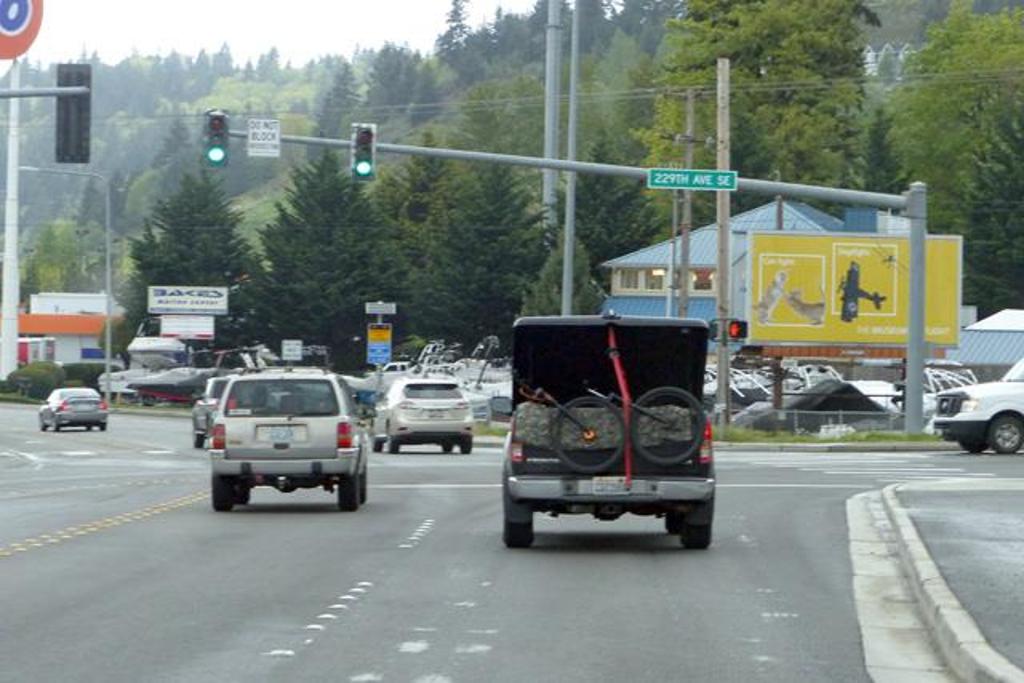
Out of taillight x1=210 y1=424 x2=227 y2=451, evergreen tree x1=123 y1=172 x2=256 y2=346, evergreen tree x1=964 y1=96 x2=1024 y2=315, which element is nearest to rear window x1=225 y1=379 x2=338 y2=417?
taillight x1=210 y1=424 x2=227 y2=451

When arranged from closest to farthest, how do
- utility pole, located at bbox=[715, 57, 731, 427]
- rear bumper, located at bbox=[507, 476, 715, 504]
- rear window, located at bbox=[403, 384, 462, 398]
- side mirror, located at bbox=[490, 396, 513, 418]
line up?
rear bumper, located at bbox=[507, 476, 715, 504] < rear window, located at bbox=[403, 384, 462, 398] < utility pole, located at bbox=[715, 57, 731, 427] < side mirror, located at bbox=[490, 396, 513, 418]

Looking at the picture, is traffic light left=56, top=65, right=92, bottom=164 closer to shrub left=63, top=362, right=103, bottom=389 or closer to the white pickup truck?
the white pickup truck

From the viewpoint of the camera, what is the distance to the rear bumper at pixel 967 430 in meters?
42.0

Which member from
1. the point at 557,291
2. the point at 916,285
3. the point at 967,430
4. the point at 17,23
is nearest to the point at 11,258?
the point at 557,291

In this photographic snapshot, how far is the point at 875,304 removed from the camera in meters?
65.8

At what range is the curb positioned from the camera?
11.4 m

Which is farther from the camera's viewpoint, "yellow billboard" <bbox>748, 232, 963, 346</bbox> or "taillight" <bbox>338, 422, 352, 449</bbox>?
"yellow billboard" <bbox>748, 232, 963, 346</bbox>

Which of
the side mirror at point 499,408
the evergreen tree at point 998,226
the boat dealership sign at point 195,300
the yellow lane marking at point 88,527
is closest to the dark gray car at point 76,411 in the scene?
the side mirror at point 499,408

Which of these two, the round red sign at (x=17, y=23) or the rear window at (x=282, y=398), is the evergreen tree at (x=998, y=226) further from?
the rear window at (x=282, y=398)

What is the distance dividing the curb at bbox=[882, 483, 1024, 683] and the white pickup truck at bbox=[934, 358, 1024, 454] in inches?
873

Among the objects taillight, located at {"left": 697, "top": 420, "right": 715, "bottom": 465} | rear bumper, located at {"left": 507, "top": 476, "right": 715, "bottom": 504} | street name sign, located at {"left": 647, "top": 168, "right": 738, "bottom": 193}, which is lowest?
rear bumper, located at {"left": 507, "top": 476, "right": 715, "bottom": 504}

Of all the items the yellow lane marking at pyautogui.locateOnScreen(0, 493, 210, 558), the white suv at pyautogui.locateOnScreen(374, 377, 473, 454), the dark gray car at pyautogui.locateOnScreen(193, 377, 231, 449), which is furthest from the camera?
the dark gray car at pyautogui.locateOnScreen(193, 377, 231, 449)

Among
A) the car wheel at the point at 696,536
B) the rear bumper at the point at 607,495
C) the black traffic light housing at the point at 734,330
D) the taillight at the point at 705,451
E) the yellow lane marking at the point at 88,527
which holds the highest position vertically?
the black traffic light housing at the point at 734,330

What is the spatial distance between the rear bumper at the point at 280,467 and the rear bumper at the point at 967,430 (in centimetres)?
1883
